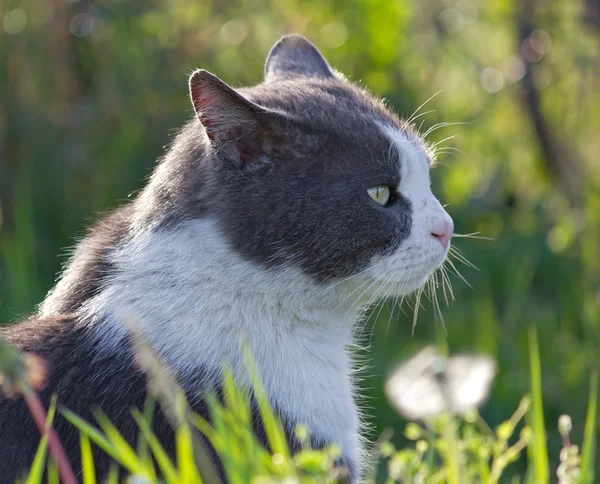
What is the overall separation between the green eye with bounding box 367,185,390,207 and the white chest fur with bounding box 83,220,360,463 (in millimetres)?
233

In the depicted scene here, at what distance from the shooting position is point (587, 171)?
4785 mm

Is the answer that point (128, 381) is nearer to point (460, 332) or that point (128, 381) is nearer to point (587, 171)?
point (460, 332)

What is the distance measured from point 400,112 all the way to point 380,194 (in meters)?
2.08

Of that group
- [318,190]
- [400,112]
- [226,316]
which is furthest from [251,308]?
[400,112]

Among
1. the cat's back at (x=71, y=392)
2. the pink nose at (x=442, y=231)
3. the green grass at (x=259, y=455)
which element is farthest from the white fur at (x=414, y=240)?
the cat's back at (x=71, y=392)

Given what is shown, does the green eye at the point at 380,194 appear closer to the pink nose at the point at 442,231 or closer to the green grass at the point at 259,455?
the pink nose at the point at 442,231

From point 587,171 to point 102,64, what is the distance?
2.44 m

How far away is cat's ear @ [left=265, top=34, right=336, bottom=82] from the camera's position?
8.38 feet

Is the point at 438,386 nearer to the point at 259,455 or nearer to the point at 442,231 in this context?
the point at 259,455

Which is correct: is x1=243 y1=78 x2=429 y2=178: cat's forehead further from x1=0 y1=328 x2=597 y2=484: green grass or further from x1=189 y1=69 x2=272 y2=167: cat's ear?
x1=0 y1=328 x2=597 y2=484: green grass

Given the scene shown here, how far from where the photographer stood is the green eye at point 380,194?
211cm

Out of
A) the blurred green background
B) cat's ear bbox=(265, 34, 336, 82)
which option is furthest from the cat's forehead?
the blurred green background

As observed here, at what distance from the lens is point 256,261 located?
2031 mm

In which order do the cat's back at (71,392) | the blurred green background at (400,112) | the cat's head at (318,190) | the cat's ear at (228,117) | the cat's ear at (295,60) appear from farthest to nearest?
the blurred green background at (400,112), the cat's ear at (295,60), the cat's head at (318,190), the cat's ear at (228,117), the cat's back at (71,392)
